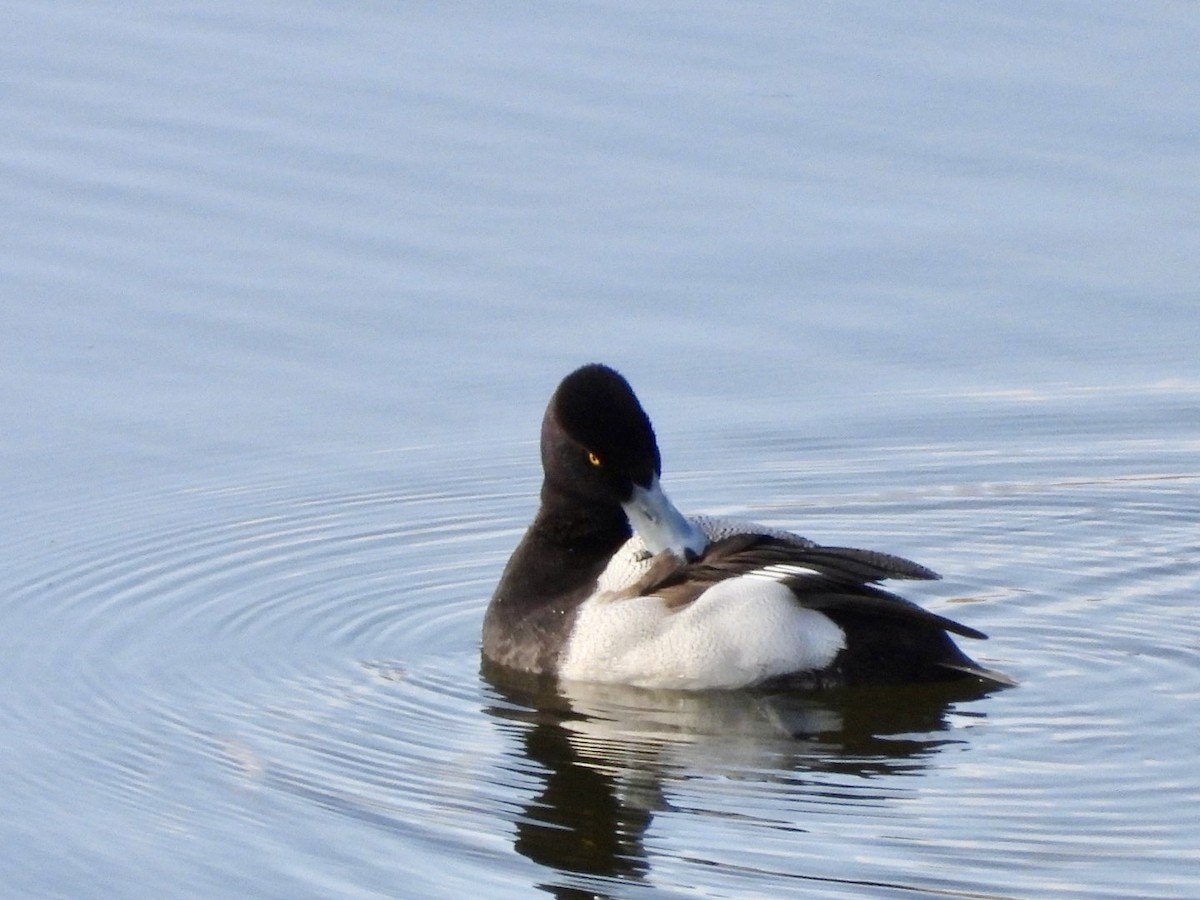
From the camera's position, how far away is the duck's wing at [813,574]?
25.1 feet

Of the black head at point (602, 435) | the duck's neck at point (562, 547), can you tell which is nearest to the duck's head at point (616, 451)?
the black head at point (602, 435)

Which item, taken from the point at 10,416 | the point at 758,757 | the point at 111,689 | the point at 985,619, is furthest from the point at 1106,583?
the point at 10,416

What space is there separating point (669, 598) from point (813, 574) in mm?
473

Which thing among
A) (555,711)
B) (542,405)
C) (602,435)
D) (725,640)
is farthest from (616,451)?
(542,405)

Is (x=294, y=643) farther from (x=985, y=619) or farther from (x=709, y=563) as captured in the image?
(x=985, y=619)

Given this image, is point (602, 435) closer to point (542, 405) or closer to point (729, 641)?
point (729, 641)

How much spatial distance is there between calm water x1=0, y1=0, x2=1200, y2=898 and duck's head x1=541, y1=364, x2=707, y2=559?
0.56 meters

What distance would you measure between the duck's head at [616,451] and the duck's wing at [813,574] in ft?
0.30

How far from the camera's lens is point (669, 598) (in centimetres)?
782

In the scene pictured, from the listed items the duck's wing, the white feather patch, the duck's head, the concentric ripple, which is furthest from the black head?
the concentric ripple

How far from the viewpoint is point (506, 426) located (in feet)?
32.2

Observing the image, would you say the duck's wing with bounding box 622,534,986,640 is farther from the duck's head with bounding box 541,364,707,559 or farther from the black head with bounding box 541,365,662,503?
the black head with bounding box 541,365,662,503

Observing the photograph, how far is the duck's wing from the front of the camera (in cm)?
764

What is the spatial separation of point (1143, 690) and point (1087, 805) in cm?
100
